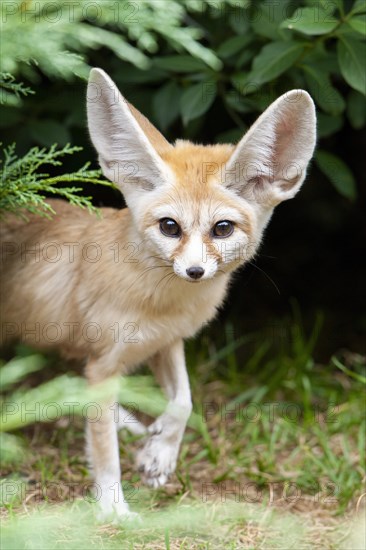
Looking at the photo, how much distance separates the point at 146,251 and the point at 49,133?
1.36 m

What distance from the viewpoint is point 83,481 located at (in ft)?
12.3

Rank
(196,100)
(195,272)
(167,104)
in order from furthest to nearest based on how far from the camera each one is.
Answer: (167,104)
(196,100)
(195,272)

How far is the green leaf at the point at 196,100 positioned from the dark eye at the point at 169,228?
1045mm

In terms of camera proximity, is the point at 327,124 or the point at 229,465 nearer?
the point at 229,465

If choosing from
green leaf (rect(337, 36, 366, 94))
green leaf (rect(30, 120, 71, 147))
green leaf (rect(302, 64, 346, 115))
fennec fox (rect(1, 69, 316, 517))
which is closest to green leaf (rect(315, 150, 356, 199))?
green leaf (rect(302, 64, 346, 115))

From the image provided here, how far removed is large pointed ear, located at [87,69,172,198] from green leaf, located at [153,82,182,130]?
0.93m

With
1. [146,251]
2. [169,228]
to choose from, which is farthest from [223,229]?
[146,251]

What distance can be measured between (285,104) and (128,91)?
183 centimetres

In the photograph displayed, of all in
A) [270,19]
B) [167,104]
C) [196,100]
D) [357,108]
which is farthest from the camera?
[357,108]

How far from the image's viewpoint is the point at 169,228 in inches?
121

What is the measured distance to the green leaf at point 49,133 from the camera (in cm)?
427

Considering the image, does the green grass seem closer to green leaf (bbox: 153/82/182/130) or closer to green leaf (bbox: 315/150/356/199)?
green leaf (bbox: 315/150/356/199)

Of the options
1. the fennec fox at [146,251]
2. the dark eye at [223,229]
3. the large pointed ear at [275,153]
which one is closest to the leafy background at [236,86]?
the fennec fox at [146,251]

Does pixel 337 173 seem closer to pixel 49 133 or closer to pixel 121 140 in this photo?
pixel 49 133
